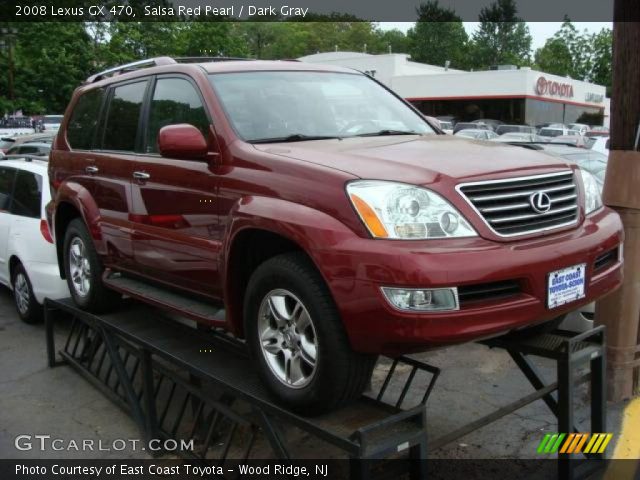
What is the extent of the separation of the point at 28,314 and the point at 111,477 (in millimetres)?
3556

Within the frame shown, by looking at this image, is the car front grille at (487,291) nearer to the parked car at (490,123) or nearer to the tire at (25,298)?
the tire at (25,298)

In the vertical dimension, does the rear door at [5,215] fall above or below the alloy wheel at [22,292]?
above

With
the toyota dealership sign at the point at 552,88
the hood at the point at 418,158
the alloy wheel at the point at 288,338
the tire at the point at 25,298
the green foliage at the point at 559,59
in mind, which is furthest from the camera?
the green foliage at the point at 559,59

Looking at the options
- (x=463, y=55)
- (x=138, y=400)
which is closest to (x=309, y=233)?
(x=138, y=400)

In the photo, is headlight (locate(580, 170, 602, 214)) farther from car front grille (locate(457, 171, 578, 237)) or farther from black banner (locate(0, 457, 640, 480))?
black banner (locate(0, 457, 640, 480))

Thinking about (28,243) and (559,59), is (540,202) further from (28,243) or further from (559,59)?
(559,59)

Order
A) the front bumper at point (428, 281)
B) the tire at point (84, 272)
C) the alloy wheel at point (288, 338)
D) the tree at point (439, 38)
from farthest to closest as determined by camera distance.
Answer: the tree at point (439, 38), the tire at point (84, 272), the alloy wheel at point (288, 338), the front bumper at point (428, 281)

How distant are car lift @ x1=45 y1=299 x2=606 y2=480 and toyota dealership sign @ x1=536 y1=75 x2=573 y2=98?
1747 inches

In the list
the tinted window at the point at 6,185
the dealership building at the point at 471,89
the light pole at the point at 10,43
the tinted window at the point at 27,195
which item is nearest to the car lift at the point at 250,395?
the tinted window at the point at 27,195

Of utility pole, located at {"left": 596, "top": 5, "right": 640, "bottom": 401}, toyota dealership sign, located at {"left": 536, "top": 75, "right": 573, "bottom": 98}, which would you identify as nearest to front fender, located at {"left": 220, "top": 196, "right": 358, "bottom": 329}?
utility pole, located at {"left": 596, "top": 5, "right": 640, "bottom": 401}

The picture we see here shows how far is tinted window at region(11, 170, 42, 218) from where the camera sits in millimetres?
6859

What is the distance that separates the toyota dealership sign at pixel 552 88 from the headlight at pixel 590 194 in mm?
44956

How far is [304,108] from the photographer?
396 cm

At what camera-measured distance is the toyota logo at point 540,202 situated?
3101 millimetres
